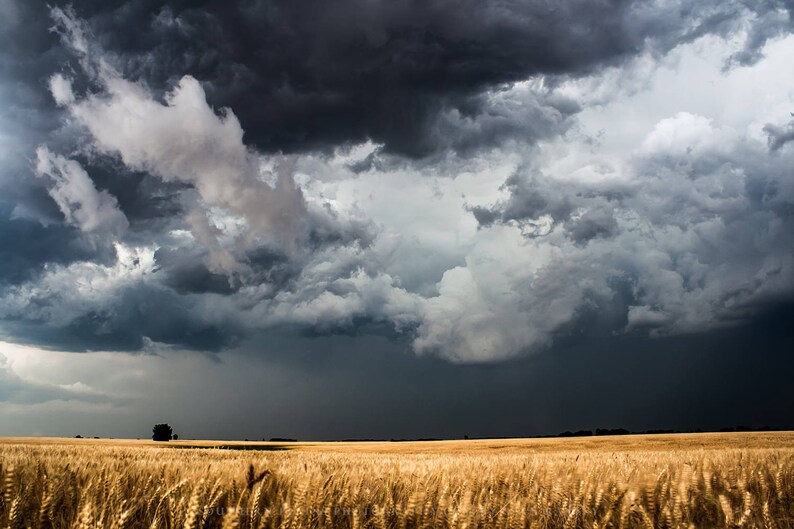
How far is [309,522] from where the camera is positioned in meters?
3.63

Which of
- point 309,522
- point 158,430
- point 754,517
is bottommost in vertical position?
point 158,430

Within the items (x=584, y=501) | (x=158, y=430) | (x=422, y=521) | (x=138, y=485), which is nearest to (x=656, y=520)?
(x=584, y=501)

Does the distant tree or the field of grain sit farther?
the distant tree

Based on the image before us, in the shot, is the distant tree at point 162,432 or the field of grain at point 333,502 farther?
the distant tree at point 162,432

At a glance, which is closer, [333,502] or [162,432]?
[333,502]

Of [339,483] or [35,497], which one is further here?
[339,483]

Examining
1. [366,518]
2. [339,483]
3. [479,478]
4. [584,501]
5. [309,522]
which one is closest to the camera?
[309,522]

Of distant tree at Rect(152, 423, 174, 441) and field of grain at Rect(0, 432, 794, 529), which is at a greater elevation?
field of grain at Rect(0, 432, 794, 529)

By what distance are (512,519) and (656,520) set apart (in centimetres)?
170

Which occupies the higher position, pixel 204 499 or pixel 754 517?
pixel 204 499

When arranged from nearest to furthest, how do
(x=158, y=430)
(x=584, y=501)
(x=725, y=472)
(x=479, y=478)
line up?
(x=584, y=501) → (x=479, y=478) → (x=725, y=472) → (x=158, y=430)

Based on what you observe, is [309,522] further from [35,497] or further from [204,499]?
[35,497]

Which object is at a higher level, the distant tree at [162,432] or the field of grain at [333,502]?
the field of grain at [333,502]

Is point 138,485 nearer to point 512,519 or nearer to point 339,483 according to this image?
point 339,483
